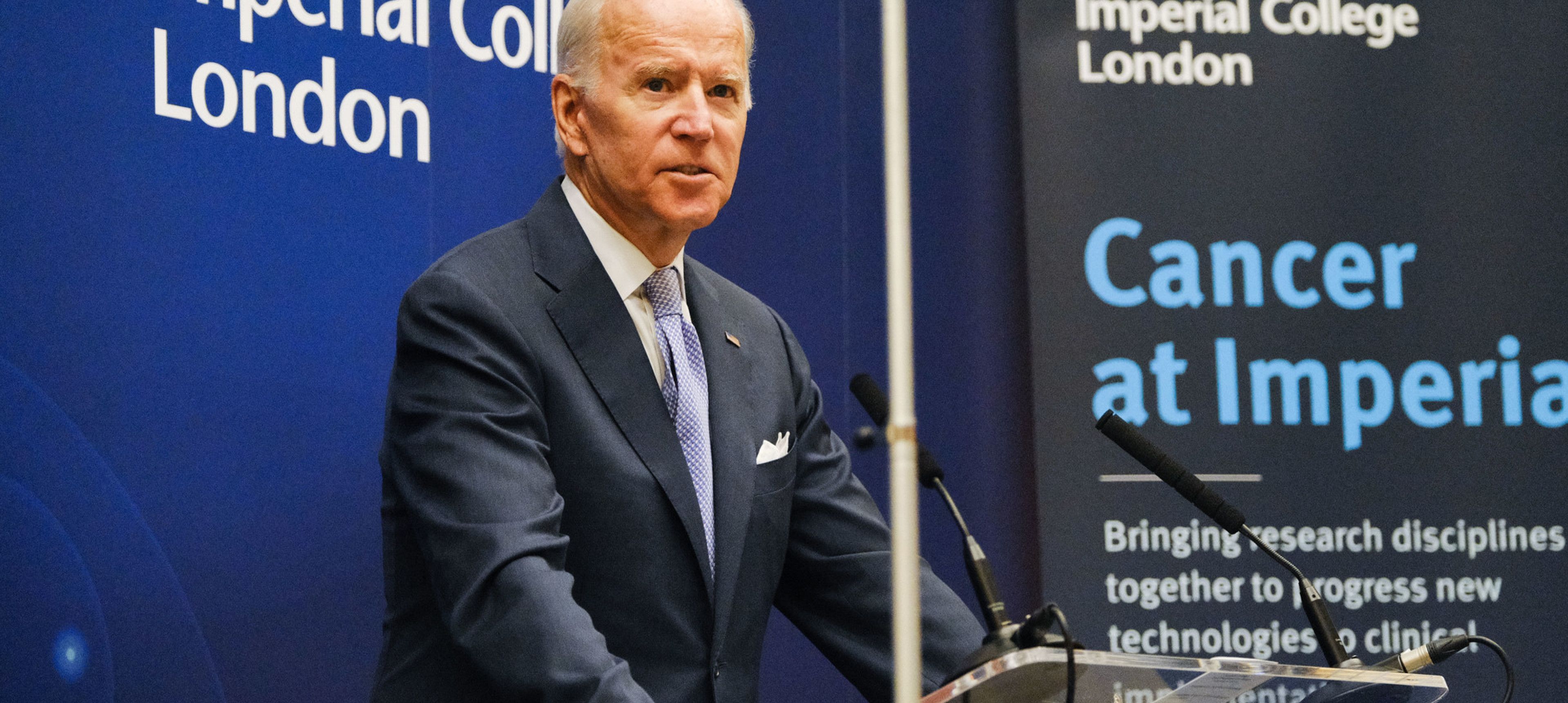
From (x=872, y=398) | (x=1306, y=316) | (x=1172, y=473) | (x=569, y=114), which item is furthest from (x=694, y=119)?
(x=1306, y=316)

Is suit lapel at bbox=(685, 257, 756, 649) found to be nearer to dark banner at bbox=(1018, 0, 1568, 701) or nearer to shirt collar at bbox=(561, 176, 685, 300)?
shirt collar at bbox=(561, 176, 685, 300)

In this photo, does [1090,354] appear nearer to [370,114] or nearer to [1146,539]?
[1146,539]

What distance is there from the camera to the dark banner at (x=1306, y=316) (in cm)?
338

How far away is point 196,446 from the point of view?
2535 millimetres

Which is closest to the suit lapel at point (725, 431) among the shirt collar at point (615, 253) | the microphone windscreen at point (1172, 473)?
the shirt collar at point (615, 253)

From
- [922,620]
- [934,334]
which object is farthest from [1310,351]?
[922,620]

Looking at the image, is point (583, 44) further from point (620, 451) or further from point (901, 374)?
point (901, 374)

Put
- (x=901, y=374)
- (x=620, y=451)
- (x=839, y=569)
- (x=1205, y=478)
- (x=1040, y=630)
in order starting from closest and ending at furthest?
(x=901, y=374) → (x=1040, y=630) → (x=620, y=451) → (x=839, y=569) → (x=1205, y=478)

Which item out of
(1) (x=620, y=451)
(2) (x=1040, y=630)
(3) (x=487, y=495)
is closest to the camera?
(2) (x=1040, y=630)

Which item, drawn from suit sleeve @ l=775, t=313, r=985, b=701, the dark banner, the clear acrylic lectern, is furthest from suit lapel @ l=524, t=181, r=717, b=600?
the dark banner

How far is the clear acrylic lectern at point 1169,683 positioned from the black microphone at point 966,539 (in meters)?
0.11

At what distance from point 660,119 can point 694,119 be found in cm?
5

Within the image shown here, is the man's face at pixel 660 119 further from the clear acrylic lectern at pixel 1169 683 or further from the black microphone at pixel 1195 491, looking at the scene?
the clear acrylic lectern at pixel 1169 683

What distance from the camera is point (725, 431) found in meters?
2.15
